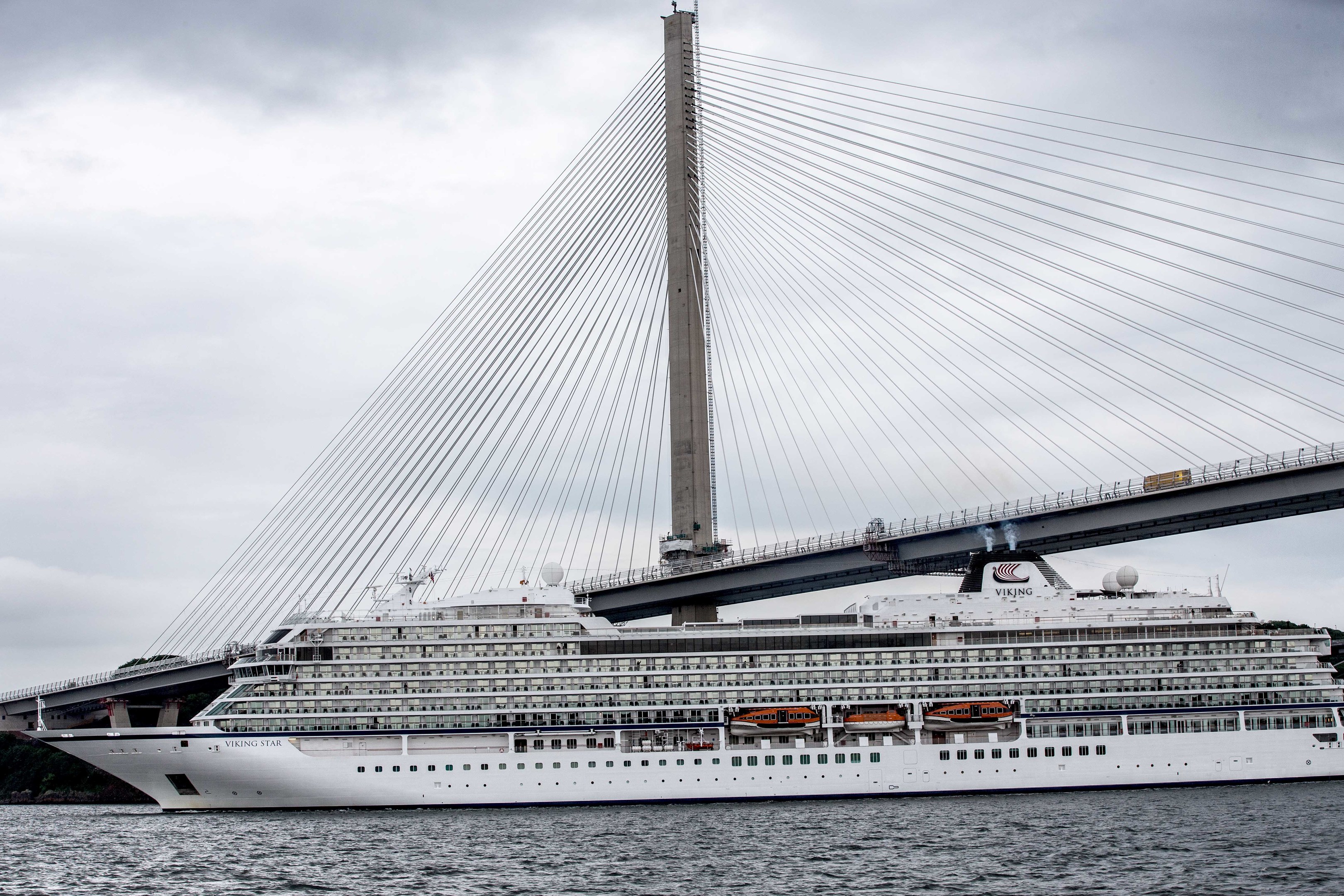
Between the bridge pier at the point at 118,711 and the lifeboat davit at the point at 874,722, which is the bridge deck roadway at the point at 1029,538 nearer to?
the lifeboat davit at the point at 874,722

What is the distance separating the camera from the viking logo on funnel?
45812 millimetres

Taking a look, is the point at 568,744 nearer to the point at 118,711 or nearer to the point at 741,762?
the point at 741,762

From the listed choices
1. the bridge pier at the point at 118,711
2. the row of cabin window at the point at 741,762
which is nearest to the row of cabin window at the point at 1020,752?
the row of cabin window at the point at 741,762

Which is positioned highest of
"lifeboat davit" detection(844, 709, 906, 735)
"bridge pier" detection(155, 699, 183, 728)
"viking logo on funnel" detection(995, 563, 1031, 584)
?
"viking logo on funnel" detection(995, 563, 1031, 584)

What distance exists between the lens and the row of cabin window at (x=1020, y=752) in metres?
40.8

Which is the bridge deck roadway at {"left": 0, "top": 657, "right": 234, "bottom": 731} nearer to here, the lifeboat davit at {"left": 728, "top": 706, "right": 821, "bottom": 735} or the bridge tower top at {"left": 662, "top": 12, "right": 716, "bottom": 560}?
the bridge tower top at {"left": 662, "top": 12, "right": 716, "bottom": 560}

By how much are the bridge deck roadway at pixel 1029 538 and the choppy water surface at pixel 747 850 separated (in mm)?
10239

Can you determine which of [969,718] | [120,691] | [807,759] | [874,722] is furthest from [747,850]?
[120,691]

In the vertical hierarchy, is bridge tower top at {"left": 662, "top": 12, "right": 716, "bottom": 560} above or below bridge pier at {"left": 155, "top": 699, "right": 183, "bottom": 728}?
above

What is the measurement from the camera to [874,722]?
1633 inches

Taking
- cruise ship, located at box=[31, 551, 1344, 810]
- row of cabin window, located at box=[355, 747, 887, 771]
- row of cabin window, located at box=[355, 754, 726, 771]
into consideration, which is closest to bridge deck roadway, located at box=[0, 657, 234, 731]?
cruise ship, located at box=[31, 551, 1344, 810]

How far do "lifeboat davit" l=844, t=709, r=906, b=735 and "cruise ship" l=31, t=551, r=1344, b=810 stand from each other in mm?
78

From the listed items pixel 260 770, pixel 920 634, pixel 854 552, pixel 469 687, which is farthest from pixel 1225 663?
pixel 260 770

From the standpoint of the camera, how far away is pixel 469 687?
137 ft
